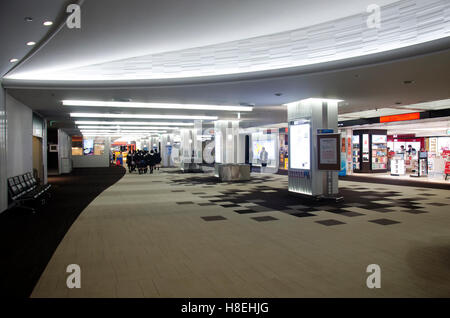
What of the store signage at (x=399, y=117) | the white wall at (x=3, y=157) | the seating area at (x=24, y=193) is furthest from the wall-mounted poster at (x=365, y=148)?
the white wall at (x=3, y=157)

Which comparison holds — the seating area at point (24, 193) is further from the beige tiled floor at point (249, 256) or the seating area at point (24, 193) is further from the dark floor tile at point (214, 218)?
the dark floor tile at point (214, 218)

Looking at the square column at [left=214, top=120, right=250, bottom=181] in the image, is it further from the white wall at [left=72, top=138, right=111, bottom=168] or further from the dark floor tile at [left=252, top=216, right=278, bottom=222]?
the white wall at [left=72, top=138, right=111, bottom=168]

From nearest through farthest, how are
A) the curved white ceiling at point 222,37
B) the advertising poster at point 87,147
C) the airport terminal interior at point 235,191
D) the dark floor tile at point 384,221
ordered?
1. the airport terminal interior at point 235,191
2. the curved white ceiling at point 222,37
3. the dark floor tile at point 384,221
4. the advertising poster at point 87,147

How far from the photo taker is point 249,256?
4445mm

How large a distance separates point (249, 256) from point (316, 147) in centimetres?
607

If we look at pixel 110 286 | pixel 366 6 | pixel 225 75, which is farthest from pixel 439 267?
pixel 225 75

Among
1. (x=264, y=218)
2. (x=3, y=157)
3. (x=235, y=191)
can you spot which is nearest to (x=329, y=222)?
(x=264, y=218)

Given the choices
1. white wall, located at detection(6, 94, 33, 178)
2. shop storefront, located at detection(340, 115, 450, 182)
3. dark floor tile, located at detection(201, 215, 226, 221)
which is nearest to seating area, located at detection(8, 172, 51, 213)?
white wall, located at detection(6, 94, 33, 178)

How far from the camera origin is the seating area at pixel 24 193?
7977mm

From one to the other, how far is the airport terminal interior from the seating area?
79mm

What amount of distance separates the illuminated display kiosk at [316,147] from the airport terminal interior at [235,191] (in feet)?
0.14

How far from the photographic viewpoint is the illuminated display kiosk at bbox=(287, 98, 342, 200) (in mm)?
9352

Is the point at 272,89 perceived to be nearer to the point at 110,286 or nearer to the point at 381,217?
the point at 381,217

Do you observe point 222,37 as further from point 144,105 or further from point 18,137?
point 18,137
